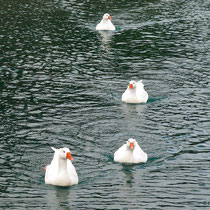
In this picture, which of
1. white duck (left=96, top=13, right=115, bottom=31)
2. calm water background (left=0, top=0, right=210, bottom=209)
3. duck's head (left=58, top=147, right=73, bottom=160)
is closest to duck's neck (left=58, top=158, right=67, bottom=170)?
duck's head (left=58, top=147, right=73, bottom=160)

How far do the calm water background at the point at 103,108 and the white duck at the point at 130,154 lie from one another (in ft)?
1.09

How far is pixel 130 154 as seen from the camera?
25312 millimetres

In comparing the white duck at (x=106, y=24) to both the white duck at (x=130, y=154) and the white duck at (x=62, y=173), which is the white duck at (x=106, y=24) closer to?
the white duck at (x=130, y=154)

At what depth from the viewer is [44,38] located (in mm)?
48250

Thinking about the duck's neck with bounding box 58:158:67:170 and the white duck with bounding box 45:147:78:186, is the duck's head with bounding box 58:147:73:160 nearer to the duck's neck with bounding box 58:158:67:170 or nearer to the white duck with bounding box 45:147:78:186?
the white duck with bounding box 45:147:78:186

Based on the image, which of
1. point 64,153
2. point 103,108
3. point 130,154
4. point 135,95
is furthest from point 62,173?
point 135,95

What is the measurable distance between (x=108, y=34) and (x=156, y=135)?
24.3 meters

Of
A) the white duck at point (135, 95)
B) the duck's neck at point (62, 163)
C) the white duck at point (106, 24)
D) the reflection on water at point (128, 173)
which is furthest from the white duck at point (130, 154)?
the white duck at point (106, 24)

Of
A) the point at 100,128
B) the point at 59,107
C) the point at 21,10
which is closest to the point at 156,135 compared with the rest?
the point at 100,128

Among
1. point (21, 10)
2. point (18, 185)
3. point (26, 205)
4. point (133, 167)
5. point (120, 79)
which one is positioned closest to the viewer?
point (26, 205)

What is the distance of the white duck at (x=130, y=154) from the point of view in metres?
25.2

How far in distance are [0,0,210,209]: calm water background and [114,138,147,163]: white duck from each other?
1.09 feet

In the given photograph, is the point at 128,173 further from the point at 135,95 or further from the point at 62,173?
the point at 135,95

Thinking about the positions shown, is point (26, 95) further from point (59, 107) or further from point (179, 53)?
point (179, 53)
